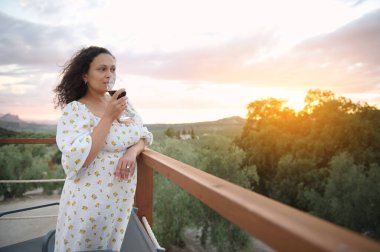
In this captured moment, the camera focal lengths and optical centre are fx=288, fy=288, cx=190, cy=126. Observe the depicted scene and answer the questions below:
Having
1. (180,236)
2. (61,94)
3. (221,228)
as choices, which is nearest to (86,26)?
(61,94)

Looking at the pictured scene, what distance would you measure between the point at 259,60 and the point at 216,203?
52.7 m

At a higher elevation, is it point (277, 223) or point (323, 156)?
point (277, 223)

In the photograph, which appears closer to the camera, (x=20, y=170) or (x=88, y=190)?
(x=88, y=190)

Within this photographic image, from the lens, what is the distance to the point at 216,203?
2.34ft

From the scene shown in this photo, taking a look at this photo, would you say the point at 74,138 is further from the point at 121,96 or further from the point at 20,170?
the point at 20,170

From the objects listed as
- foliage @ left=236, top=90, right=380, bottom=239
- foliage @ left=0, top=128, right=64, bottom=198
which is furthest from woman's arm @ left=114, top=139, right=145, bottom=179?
foliage @ left=236, top=90, right=380, bottom=239

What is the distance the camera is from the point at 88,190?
1.43m

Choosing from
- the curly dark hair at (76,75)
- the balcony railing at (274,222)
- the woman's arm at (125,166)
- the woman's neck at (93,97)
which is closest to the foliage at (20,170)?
the curly dark hair at (76,75)

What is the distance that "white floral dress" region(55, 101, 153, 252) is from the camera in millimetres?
1354

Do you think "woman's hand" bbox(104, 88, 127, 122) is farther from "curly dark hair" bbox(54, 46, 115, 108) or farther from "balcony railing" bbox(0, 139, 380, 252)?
"balcony railing" bbox(0, 139, 380, 252)

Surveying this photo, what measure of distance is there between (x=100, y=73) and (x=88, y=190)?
65cm

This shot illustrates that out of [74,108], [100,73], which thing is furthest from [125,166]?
[100,73]

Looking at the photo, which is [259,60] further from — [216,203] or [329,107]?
[216,203]

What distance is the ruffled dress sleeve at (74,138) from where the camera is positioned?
1.31m
